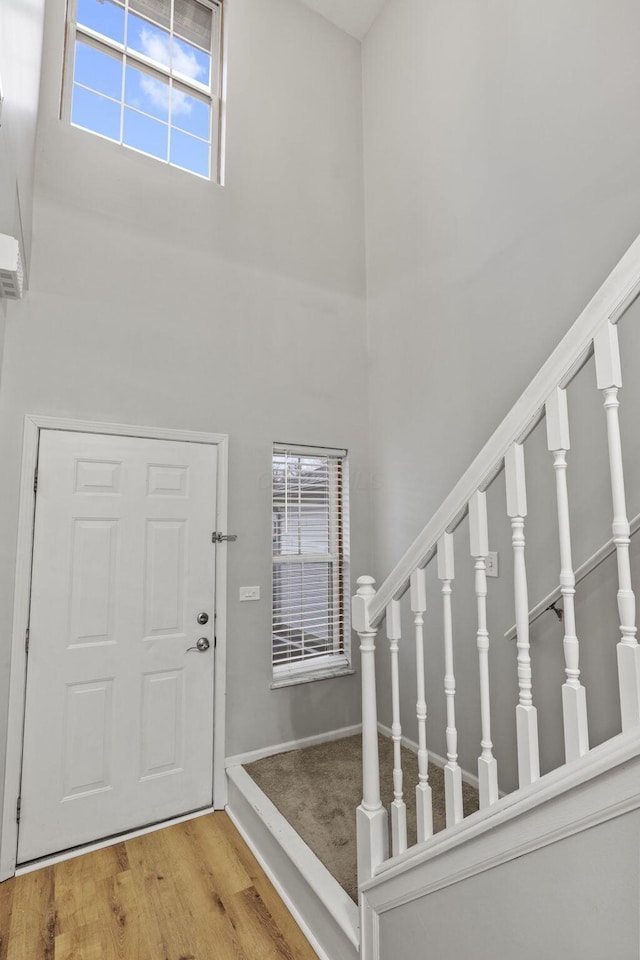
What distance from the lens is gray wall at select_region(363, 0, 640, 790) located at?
2.08 metres

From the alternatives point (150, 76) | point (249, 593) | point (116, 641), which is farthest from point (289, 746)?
point (150, 76)

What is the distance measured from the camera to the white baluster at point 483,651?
4.06 feet

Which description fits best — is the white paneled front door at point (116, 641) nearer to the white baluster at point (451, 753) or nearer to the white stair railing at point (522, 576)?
the white stair railing at point (522, 576)

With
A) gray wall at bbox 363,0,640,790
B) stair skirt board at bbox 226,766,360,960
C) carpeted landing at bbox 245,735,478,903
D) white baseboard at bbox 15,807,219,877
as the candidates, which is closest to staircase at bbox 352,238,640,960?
stair skirt board at bbox 226,766,360,960

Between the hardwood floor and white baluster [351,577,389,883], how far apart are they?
2.06 feet

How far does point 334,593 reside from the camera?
11.4 feet

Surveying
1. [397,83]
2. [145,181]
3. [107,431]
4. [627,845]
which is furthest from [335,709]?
[397,83]

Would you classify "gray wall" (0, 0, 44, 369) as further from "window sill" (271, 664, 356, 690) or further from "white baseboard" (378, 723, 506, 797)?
"white baseboard" (378, 723, 506, 797)

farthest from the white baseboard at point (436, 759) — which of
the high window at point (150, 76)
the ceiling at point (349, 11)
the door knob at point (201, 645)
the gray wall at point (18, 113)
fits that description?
the ceiling at point (349, 11)

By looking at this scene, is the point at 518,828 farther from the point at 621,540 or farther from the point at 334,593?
the point at 334,593

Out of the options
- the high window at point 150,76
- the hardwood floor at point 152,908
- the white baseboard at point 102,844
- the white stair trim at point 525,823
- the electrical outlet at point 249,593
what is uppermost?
the high window at point 150,76

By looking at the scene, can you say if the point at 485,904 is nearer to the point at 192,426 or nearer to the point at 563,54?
the point at 192,426

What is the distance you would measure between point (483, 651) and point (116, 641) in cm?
207

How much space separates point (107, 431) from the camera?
2.62 meters
